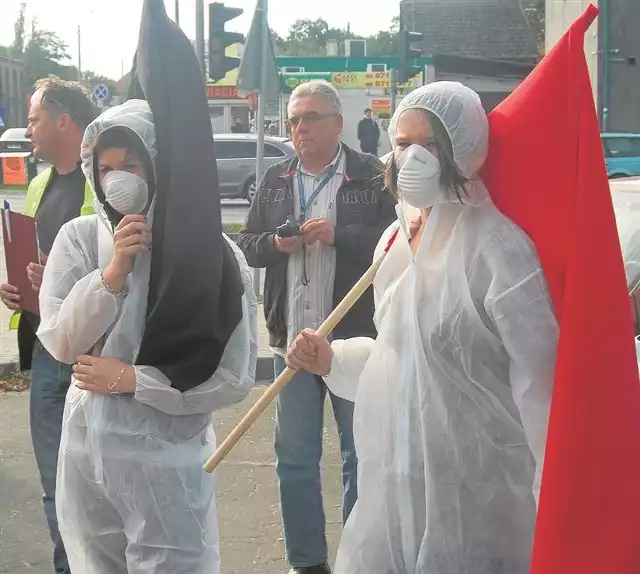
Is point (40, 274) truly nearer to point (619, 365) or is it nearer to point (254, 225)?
point (254, 225)

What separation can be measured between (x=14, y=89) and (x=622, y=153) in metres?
66.2

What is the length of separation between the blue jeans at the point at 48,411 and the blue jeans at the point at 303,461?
822mm

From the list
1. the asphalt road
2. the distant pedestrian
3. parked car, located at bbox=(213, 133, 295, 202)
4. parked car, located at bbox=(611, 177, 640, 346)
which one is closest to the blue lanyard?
parked car, located at bbox=(611, 177, 640, 346)

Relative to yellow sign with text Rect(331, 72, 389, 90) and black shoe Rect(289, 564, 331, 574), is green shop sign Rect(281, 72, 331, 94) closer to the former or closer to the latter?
yellow sign with text Rect(331, 72, 389, 90)

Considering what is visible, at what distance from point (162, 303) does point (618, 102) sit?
16.0 metres

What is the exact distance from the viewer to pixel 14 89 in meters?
72.0

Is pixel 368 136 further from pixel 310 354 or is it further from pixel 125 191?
pixel 125 191

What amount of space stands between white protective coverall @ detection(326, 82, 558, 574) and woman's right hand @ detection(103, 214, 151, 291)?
1.99ft

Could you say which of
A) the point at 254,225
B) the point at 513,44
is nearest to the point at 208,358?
the point at 254,225

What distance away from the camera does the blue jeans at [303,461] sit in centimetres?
372

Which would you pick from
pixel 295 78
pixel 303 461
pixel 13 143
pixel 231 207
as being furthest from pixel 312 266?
pixel 13 143

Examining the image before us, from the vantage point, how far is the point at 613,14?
1620 cm

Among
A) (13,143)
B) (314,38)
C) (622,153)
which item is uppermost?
(314,38)

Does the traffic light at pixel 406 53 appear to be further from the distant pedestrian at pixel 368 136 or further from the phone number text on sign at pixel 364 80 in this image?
the phone number text on sign at pixel 364 80
